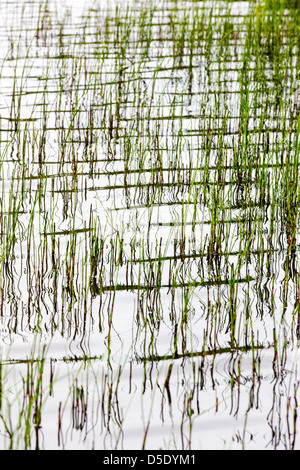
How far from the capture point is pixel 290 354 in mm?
2709

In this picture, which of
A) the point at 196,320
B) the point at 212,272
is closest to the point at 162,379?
the point at 196,320

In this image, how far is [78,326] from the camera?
9.50 ft

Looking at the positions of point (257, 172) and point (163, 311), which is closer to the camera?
point (163, 311)

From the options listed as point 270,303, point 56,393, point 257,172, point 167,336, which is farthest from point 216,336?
point 257,172

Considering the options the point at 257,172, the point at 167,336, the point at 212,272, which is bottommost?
the point at 167,336

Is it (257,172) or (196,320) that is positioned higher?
(257,172)

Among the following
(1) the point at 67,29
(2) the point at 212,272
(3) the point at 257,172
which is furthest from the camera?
(1) the point at 67,29

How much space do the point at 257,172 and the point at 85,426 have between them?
2352 millimetres

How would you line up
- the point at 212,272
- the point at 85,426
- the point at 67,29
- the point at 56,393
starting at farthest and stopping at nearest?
the point at 67,29 → the point at 212,272 → the point at 56,393 → the point at 85,426

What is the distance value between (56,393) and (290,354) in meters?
0.94

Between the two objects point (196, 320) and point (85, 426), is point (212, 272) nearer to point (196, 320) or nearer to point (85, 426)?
point (196, 320)

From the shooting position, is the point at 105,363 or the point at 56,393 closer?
the point at 56,393
